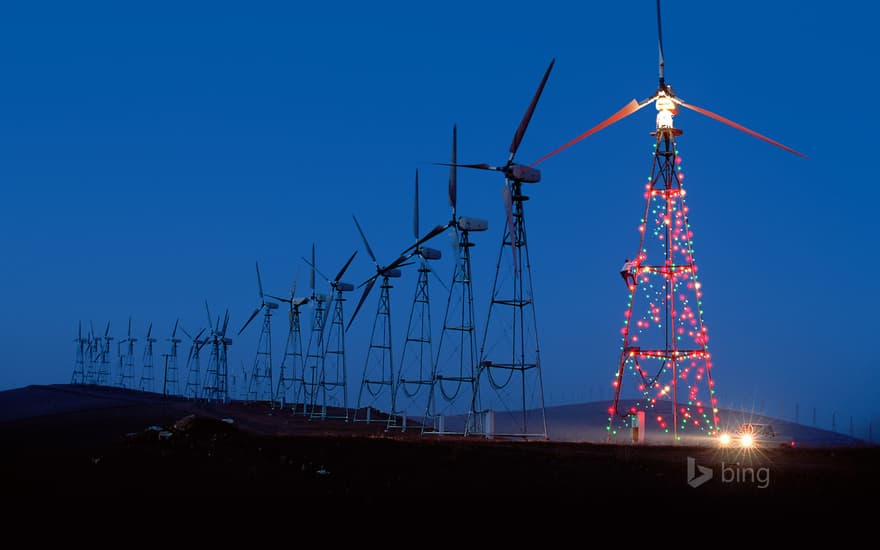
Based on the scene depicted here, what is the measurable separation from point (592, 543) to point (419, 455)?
55.3ft

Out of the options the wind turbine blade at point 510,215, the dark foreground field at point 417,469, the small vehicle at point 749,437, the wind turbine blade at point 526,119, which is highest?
the wind turbine blade at point 526,119

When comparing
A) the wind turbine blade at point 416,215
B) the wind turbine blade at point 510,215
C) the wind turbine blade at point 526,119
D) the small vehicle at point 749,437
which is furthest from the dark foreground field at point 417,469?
the wind turbine blade at point 416,215

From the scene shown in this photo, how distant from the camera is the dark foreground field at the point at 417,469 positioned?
24.4 metres

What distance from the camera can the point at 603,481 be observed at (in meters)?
26.2

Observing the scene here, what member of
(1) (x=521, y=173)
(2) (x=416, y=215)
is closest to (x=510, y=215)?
(1) (x=521, y=173)

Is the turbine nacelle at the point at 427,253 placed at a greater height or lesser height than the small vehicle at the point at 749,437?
greater

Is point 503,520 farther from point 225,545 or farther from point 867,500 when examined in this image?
point 867,500

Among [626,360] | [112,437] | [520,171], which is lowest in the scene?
[112,437]

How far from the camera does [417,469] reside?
98.7 feet

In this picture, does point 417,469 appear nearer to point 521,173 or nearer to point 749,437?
point 749,437

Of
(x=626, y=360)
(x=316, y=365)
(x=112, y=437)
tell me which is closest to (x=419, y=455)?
(x=626, y=360)

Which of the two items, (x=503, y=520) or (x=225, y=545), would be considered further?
(x=503, y=520)

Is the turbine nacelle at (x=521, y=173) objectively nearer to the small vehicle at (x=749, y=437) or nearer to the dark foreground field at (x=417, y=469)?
the dark foreground field at (x=417, y=469)

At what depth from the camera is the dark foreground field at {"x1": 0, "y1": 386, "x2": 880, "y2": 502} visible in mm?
24391
